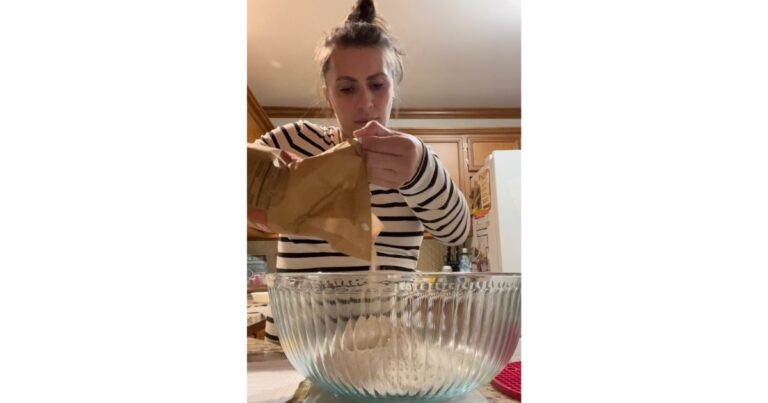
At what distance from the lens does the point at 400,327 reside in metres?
0.22

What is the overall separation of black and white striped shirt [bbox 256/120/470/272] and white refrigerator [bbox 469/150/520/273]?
41.4 inches

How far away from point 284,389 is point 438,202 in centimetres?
42

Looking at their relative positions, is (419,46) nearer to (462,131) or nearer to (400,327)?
(462,131)

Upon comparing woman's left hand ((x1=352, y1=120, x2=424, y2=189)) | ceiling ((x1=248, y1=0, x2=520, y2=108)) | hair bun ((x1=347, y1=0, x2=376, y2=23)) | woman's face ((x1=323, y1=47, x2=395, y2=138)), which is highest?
ceiling ((x1=248, y1=0, x2=520, y2=108))

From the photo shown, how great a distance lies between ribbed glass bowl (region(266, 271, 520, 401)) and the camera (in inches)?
8.6

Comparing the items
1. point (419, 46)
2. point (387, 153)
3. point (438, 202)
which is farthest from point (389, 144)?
point (419, 46)

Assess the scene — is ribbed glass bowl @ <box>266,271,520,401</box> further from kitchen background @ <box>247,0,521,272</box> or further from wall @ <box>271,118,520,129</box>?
wall @ <box>271,118,520,129</box>

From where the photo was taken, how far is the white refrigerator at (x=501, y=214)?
178 centimetres

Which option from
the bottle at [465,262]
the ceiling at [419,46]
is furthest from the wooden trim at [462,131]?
the bottle at [465,262]

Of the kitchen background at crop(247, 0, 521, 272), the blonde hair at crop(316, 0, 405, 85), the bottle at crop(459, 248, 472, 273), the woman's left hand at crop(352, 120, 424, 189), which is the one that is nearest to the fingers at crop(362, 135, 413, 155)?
the woman's left hand at crop(352, 120, 424, 189)

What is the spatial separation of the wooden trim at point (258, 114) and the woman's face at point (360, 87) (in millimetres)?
1214
